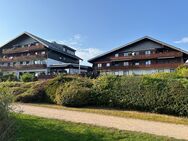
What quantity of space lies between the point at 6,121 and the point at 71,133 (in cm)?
381

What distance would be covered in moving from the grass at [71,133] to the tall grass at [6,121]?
1.94m

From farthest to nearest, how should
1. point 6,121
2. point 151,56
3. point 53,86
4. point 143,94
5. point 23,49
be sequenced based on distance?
point 23,49
point 151,56
point 53,86
point 143,94
point 6,121

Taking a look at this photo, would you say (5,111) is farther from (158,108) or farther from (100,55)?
(100,55)

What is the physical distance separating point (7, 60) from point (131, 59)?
29.8m

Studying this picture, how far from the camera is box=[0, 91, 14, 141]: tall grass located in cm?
528

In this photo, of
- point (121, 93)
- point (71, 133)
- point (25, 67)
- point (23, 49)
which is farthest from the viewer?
point (23, 49)

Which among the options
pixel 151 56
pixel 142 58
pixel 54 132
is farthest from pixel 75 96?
pixel 142 58

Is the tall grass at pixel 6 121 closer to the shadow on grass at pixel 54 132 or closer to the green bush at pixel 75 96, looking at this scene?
the shadow on grass at pixel 54 132

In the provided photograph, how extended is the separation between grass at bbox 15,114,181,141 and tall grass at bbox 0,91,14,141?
1945 millimetres

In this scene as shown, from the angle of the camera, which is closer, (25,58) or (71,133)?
(71,133)

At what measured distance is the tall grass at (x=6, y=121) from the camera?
528cm

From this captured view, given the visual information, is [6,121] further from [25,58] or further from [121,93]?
[25,58]

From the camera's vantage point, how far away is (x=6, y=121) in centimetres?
536

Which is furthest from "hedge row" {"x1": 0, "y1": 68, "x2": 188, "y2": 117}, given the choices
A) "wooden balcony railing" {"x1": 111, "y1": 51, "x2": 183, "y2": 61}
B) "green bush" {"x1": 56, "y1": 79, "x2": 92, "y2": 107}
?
"wooden balcony railing" {"x1": 111, "y1": 51, "x2": 183, "y2": 61}
